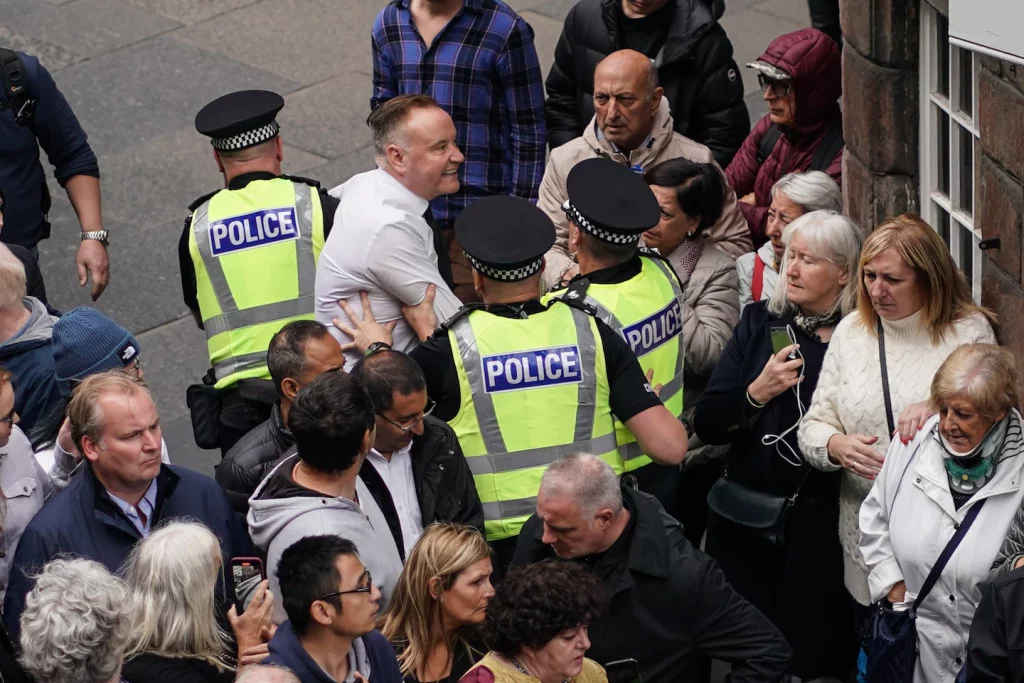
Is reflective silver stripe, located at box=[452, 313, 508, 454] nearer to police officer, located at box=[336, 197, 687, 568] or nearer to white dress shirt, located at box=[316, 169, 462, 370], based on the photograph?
police officer, located at box=[336, 197, 687, 568]

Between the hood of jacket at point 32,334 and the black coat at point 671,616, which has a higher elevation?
the hood of jacket at point 32,334

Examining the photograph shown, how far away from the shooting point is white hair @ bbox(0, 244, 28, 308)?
5.08 meters

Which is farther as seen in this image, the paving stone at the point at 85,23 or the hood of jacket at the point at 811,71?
the paving stone at the point at 85,23

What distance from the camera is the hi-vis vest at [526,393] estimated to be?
4.73m

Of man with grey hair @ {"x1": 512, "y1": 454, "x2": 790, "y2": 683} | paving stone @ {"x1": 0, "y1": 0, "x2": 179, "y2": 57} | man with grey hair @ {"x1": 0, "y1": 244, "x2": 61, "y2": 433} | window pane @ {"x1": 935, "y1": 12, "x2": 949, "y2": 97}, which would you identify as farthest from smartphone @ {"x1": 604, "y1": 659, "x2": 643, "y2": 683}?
paving stone @ {"x1": 0, "y1": 0, "x2": 179, "y2": 57}

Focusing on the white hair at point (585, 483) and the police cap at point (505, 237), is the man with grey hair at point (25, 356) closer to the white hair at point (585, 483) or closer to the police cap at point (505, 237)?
the police cap at point (505, 237)

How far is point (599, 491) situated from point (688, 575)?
0.38 m

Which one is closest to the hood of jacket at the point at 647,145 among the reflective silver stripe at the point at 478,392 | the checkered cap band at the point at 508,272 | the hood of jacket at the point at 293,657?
the checkered cap band at the point at 508,272

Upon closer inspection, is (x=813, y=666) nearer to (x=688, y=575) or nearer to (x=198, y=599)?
(x=688, y=575)

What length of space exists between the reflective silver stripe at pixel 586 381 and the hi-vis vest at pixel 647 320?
0.41 feet

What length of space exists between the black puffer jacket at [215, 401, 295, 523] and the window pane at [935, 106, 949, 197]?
9.79 ft

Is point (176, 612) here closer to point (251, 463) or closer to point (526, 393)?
point (251, 463)

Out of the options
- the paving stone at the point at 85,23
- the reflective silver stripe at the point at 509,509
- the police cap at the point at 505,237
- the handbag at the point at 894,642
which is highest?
the police cap at the point at 505,237

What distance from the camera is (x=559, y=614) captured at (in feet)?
12.8
